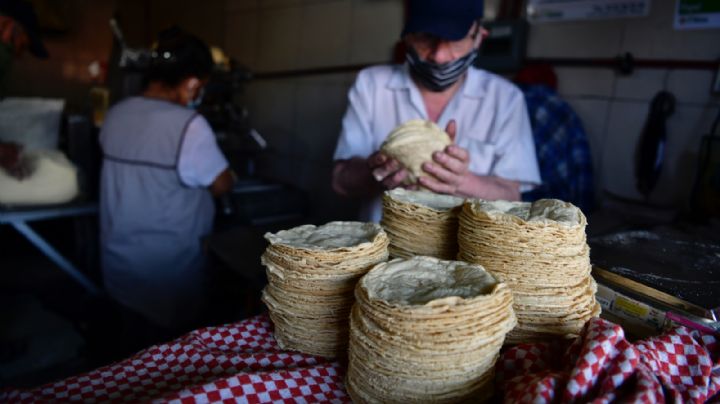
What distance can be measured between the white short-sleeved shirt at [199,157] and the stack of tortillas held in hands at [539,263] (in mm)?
2025

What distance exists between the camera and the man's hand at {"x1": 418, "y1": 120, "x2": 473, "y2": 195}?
1.60 m

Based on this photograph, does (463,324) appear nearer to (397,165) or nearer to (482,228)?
(482,228)

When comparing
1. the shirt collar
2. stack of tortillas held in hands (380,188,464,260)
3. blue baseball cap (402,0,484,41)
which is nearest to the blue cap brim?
blue baseball cap (402,0,484,41)

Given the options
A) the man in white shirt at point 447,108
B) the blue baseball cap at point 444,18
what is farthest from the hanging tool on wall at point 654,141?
the blue baseball cap at point 444,18

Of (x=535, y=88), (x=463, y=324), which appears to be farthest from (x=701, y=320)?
(x=535, y=88)

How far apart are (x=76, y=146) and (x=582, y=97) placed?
338 centimetres

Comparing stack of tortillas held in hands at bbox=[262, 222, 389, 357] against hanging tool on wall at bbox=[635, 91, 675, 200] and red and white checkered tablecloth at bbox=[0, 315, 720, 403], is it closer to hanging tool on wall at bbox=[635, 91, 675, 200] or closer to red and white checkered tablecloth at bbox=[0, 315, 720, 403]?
red and white checkered tablecloth at bbox=[0, 315, 720, 403]

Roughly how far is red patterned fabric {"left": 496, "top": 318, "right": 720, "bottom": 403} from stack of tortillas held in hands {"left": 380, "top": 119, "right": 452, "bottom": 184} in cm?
70

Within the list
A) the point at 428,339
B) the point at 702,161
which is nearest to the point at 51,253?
the point at 428,339

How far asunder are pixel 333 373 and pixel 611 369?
58 cm

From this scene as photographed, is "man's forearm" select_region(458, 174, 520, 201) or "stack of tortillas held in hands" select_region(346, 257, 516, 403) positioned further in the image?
"man's forearm" select_region(458, 174, 520, 201)

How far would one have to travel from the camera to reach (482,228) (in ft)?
3.77

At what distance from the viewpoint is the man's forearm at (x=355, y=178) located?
221cm

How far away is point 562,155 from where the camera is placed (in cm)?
278
